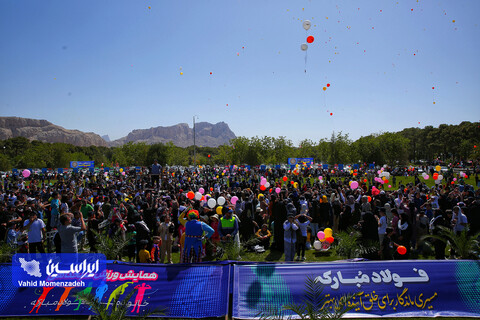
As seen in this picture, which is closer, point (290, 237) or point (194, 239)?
point (194, 239)

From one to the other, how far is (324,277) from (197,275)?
2.20 meters

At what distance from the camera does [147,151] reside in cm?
7381

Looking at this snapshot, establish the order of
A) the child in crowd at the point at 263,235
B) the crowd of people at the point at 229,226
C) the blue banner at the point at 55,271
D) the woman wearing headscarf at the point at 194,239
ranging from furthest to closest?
the child in crowd at the point at 263,235 → the crowd of people at the point at 229,226 → the woman wearing headscarf at the point at 194,239 → the blue banner at the point at 55,271

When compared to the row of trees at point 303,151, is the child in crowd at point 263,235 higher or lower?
lower

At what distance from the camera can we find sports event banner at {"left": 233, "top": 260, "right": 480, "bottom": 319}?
505 cm

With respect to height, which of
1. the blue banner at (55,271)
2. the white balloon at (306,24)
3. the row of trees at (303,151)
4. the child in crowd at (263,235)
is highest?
the white balloon at (306,24)

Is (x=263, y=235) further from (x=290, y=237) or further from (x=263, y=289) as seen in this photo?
(x=263, y=289)

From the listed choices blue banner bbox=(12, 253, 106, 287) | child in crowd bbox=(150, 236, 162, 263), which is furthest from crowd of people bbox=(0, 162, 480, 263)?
blue banner bbox=(12, 253, 106, 287)

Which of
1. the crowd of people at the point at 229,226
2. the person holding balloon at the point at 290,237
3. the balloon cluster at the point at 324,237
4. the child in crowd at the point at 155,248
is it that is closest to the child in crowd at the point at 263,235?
Result: the crowd of people at the point at 229,226

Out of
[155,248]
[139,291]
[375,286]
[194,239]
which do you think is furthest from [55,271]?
[375,286]

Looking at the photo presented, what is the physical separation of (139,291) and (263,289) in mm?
2104

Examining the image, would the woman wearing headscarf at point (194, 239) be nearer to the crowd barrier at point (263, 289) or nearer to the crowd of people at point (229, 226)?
the crowd of people at point (229, 226)

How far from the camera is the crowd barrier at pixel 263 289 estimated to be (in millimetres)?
5055

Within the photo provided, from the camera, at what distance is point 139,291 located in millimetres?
5230
